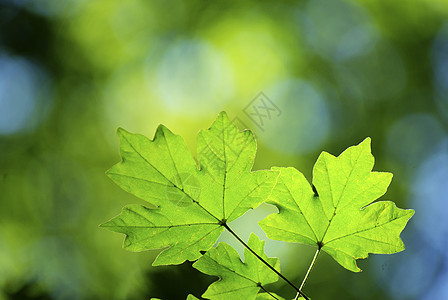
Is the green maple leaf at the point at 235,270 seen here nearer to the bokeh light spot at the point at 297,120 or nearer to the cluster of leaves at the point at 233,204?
the cluster of leaves at the point at 233,204

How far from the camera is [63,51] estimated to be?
31.8 feet

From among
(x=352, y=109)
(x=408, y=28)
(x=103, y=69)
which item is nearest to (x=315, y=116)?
(x=352, y=109)

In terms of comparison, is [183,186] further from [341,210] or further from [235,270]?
[341,210]

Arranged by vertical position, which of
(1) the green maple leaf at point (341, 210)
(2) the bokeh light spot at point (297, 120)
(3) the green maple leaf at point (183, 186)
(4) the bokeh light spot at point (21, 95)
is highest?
(4) the bokeh light spot at point (21, 95)

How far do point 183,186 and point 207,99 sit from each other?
7924 millimetres

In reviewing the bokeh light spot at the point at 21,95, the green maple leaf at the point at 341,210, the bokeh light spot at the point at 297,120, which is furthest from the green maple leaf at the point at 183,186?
the bokeh light spot at the point at 21,95

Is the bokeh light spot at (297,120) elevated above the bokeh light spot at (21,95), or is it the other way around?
the bokeh light spot at (21,95)

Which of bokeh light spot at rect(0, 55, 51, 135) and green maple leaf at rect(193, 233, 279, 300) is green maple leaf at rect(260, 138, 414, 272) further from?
bokeh light spot at rect(0, 55, 51, 135)

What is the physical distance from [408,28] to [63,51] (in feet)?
26.8

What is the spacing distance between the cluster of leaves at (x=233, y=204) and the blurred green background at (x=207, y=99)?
3736mm

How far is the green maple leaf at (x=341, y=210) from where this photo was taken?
0.99m

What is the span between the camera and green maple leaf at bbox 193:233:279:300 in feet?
3.21

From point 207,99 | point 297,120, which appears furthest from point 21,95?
point 297,120

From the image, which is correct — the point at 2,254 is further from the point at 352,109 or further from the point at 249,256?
the point at 352,109
